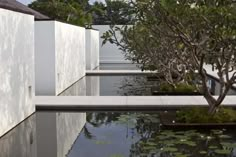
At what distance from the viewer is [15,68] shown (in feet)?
29.4

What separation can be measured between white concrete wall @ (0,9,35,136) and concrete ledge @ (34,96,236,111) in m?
0.86

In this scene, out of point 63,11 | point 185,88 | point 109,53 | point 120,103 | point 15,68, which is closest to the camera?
point 15,68

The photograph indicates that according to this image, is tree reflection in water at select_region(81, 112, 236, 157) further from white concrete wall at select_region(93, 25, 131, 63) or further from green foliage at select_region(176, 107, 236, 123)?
white concrete wall at select_region(93, 25, 131, 63)

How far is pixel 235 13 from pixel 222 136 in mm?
2264

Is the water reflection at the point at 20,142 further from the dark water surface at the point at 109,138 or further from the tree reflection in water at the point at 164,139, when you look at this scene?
the tree reflection in water at the point at 164,139

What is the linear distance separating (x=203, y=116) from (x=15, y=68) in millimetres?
3870

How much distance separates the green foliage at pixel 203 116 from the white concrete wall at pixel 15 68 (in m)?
3.27

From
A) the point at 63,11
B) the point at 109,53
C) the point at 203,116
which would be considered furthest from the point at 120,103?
the point at 109,53

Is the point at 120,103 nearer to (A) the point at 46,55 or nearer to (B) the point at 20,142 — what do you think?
(A) the point at 46,55

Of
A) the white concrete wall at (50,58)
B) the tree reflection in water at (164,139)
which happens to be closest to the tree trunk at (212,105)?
the tree reflection in water at (164,139)

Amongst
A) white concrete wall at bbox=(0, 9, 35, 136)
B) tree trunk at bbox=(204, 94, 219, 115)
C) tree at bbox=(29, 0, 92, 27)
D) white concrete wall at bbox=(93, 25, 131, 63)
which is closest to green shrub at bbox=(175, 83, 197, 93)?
tree trunk at bbox=(204, 94, 219, 115)

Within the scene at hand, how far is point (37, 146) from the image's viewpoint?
739 cm

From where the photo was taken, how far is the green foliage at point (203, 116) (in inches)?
355

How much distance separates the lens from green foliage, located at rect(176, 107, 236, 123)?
9.02 meters
